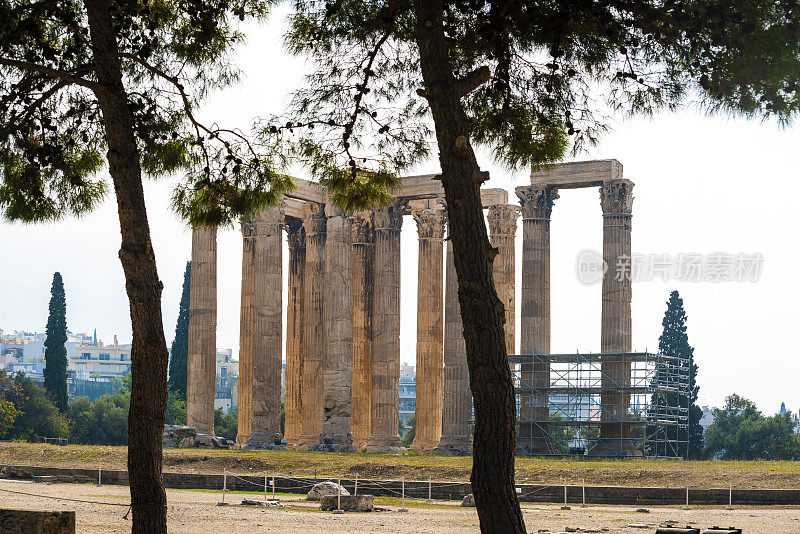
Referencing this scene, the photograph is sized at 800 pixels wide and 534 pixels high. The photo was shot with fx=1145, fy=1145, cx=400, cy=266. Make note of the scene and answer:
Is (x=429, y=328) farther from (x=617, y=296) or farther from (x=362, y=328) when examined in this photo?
(x=617, y=296)

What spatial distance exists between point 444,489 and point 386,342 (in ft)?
39.0

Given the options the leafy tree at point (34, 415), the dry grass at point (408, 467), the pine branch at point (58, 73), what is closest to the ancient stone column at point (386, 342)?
the dry grass at point (408, 467)

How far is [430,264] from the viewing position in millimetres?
38719

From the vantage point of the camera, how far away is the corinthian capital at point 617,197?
114 feet

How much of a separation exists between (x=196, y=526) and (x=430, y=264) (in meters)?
21.6

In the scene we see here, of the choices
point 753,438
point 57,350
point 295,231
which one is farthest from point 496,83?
point 753,438

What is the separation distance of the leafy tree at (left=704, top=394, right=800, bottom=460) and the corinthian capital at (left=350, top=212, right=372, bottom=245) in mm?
36283

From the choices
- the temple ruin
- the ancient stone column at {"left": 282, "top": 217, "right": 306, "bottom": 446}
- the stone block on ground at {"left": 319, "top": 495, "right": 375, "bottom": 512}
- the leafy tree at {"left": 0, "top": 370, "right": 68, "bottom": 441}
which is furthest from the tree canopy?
the leafy tree at {"left": 0, "top": 370, "right": 68, "bottom": 441}

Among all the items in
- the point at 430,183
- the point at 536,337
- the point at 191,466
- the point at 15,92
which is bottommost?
the point at 191,466

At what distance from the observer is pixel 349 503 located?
23.1 m

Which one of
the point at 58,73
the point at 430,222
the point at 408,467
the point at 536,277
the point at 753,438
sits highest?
the point at 430,222

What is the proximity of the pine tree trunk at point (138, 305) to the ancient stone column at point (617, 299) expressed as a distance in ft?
79.6

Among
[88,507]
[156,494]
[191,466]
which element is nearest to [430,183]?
[191,466]

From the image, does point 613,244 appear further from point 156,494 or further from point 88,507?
point 156,494
